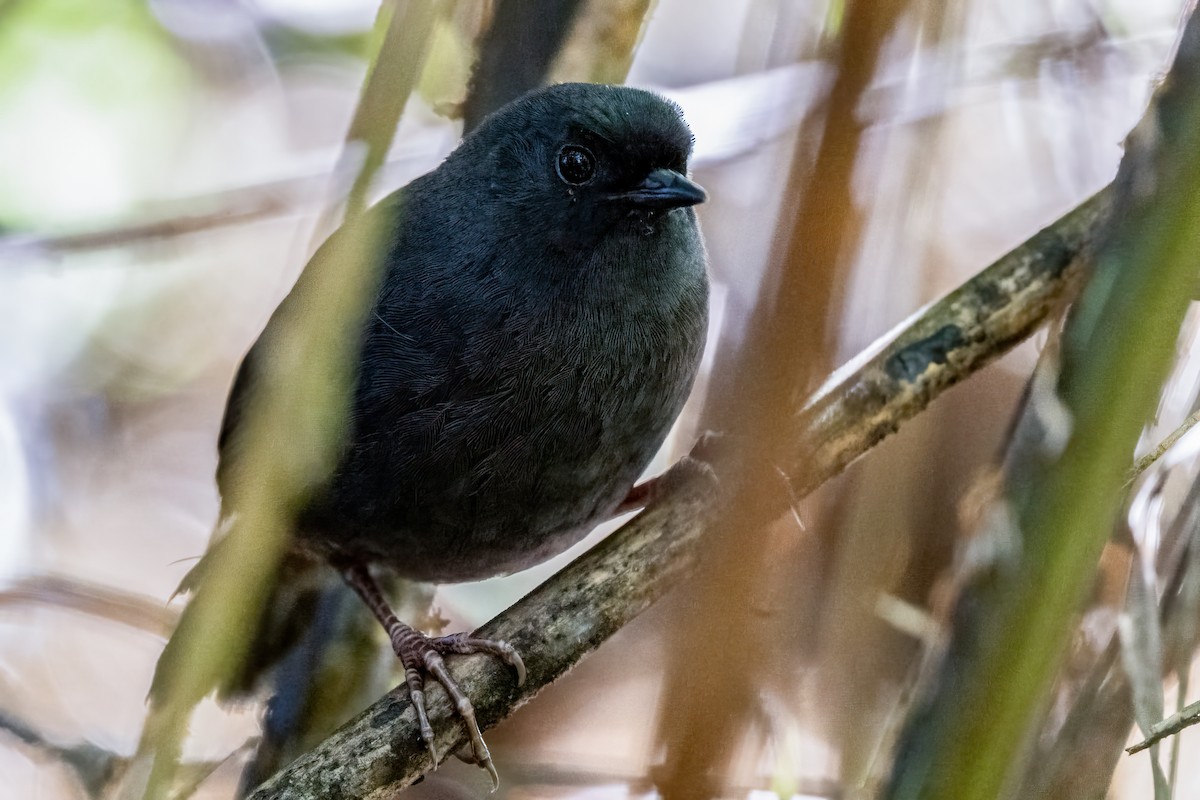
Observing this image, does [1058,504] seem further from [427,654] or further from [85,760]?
[85,760]

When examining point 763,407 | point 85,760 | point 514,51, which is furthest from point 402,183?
point 763,407

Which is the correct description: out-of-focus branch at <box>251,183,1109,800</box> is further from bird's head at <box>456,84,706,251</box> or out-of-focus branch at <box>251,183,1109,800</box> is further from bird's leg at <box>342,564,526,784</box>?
bird's head at <box>456,84,706,251</box>

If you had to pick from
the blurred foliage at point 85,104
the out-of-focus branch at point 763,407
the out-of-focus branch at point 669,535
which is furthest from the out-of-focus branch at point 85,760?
the out-of-focus branch at point 763,407

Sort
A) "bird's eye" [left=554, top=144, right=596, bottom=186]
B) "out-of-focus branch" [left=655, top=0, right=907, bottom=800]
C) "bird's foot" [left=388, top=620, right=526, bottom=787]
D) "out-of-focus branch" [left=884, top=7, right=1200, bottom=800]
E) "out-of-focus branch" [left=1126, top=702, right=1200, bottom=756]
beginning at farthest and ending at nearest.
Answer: "bird's eye" [left=554, top=144, right=596, bottom=186] → "bird's foot" [left=388, top=620, right=526, bottom=787] → "out-of-focus branch" [left=1126, top=702, right=1200, bottom=756] → "out-of-focus branch" [left=884, top=7, right=1200, bottom=800] → "out-of-focus branch" [left=655, top=0, right=907, bottom=800]

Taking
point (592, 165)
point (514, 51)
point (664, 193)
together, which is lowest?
point (664, 193)

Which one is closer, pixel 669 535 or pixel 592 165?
pixel 669 535

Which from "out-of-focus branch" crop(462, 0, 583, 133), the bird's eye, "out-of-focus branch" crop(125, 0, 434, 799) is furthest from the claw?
"out-of-focus branch" crop(462, 0, 583, 133)

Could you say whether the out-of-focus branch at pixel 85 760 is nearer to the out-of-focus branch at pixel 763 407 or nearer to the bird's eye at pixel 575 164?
the bird's eye at pixel 575 164
